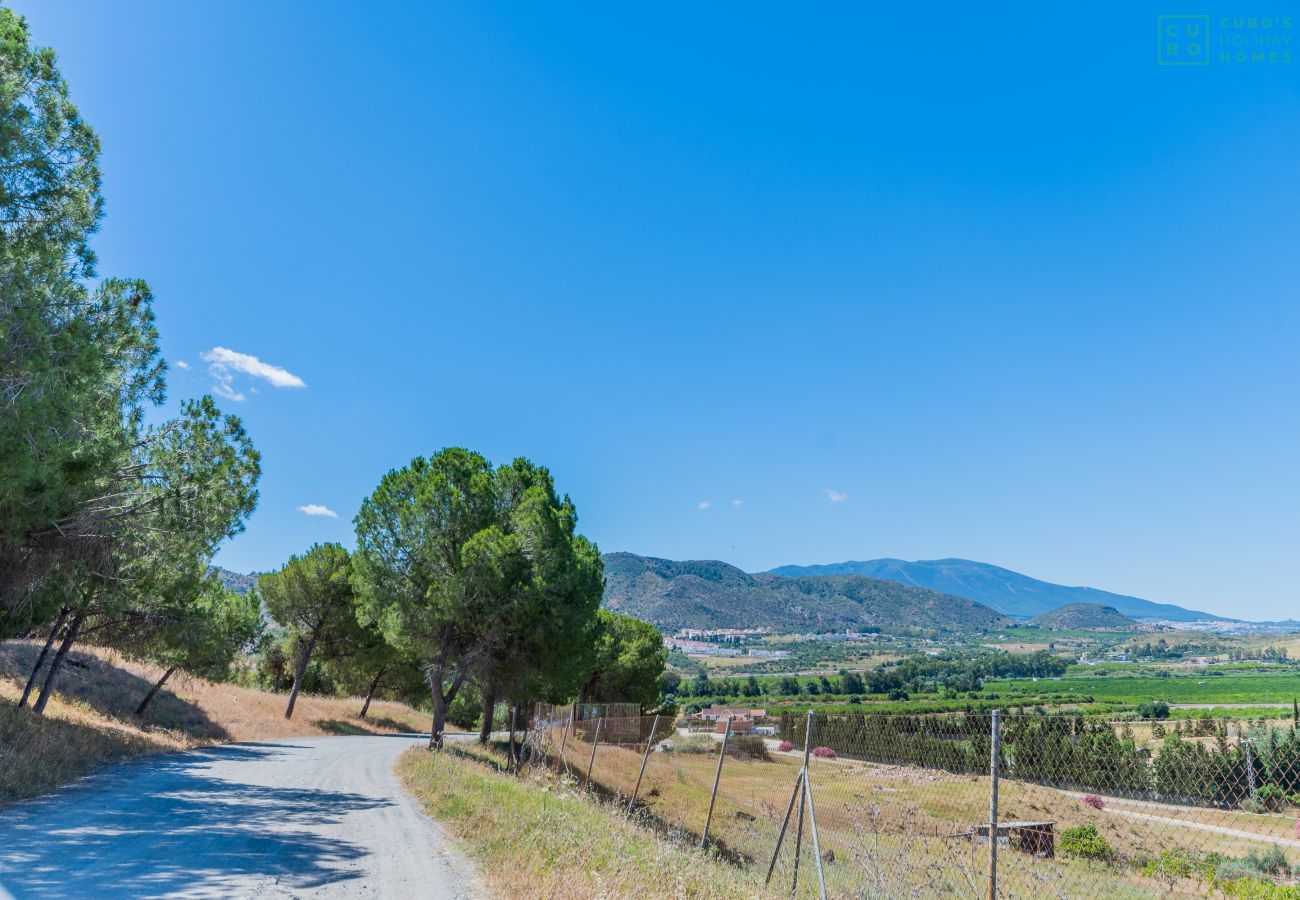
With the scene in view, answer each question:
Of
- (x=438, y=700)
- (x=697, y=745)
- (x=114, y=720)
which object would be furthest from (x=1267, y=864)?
(x=114, y=720)

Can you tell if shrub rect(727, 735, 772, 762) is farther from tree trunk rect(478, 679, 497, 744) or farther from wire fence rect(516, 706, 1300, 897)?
wire fence rect(516, 706, 1300, 897)

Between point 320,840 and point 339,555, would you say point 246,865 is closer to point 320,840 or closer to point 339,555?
point 320,840

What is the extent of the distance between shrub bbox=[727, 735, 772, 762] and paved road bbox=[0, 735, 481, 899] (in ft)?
47.0

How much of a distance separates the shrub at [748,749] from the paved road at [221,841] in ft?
47.0

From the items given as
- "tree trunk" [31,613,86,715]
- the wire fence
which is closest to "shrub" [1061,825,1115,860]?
the wire fence

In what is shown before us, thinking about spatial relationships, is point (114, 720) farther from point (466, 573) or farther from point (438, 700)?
point (466, 573)

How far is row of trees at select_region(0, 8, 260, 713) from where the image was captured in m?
8.63

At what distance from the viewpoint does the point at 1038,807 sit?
30.3 feet

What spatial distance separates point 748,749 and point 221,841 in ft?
71.6

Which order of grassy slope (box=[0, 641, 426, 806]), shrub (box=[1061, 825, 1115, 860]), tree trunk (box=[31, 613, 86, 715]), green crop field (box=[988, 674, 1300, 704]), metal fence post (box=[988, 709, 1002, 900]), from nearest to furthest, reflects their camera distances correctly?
metal fence post (box=[988, 709, 1002, 900]) → shrub (box=[1061, 825, 1115, 860]) → grassy slope (box=[0, 641, 426, 806]) → tree trunk (box=[31, 613, 86, 715]) → green crop field (box=[988, 674, 1300, 704])

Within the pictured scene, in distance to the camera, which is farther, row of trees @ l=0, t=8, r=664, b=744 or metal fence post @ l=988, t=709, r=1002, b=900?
row of trees @ l=0, t=8, r=664, b=744

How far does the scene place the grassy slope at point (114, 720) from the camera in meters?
12.1

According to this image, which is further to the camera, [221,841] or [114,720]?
[114,720]

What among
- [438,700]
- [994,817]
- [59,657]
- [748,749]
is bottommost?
[748,749]
